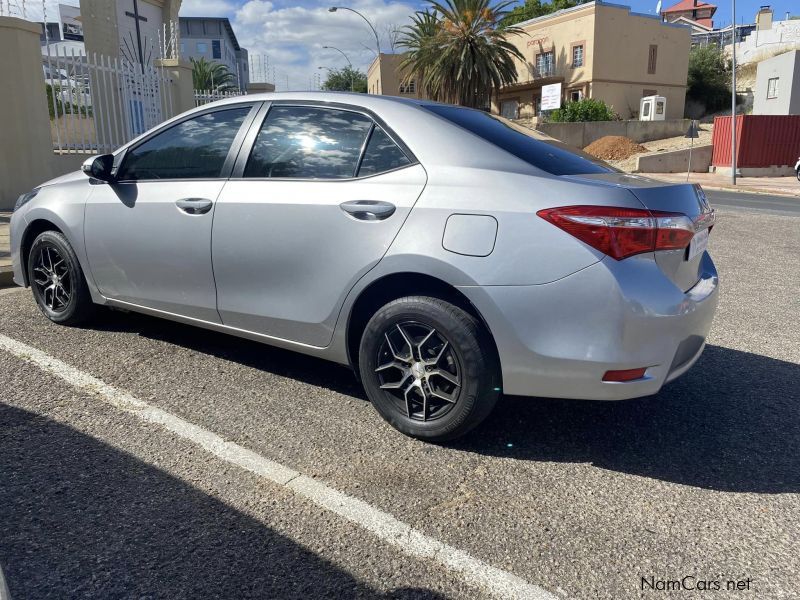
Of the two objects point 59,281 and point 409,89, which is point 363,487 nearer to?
point 59,281

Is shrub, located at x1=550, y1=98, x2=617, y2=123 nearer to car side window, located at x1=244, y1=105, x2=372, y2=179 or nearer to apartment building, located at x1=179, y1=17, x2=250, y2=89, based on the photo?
car side window, located at x1=244, y1=105, x2=372, y2=179

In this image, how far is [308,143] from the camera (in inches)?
134

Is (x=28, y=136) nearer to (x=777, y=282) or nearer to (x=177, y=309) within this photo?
(x=177, y=309)

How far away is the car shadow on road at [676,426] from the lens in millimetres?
2887

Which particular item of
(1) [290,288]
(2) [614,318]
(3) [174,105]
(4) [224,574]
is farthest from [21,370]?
(3) [174,105]

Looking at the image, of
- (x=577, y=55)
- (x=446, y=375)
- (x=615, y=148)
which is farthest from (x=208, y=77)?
(x=446, y=375)

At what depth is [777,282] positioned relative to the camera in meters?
6.78

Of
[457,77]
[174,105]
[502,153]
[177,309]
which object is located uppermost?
[457,77]

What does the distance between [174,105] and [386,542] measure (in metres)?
13.8

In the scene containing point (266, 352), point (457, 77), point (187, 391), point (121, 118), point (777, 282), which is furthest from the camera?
point (457, 77)

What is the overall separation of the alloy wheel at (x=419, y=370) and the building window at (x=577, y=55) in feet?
149

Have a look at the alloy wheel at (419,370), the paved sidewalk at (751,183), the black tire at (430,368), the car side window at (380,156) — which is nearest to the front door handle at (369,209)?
the car side window at (380,156)

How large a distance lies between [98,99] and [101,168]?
30.3 feet

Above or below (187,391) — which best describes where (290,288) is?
above
